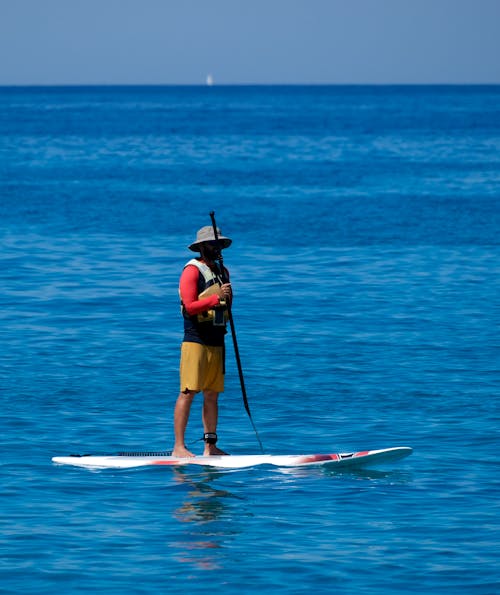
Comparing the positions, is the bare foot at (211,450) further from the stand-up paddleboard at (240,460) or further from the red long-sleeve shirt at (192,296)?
the red long-sleeve shirt at (192,296)

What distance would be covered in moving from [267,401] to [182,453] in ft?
10.1

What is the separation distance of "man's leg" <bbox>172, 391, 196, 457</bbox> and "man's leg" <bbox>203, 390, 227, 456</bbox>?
0.52 ft

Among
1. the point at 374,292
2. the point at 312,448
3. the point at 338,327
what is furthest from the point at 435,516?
the point at 374,292

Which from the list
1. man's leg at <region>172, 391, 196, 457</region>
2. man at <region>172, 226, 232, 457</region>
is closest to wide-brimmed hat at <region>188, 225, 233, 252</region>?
man at <region>172, 226, 232, 457</region>

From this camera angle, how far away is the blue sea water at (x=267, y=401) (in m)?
9.98

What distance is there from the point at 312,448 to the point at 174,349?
5.61 m

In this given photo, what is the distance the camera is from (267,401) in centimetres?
1535

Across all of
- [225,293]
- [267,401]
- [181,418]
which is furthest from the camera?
[267,401]

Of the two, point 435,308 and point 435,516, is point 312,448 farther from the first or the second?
point 435,308

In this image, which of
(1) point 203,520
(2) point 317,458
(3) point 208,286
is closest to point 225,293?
(3) point 208,286

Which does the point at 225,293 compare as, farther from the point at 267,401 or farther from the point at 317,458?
the point at 267,401

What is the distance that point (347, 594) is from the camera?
30.3 feet

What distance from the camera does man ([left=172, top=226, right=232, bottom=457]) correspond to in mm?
11930

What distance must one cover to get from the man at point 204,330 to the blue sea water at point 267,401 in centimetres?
54
